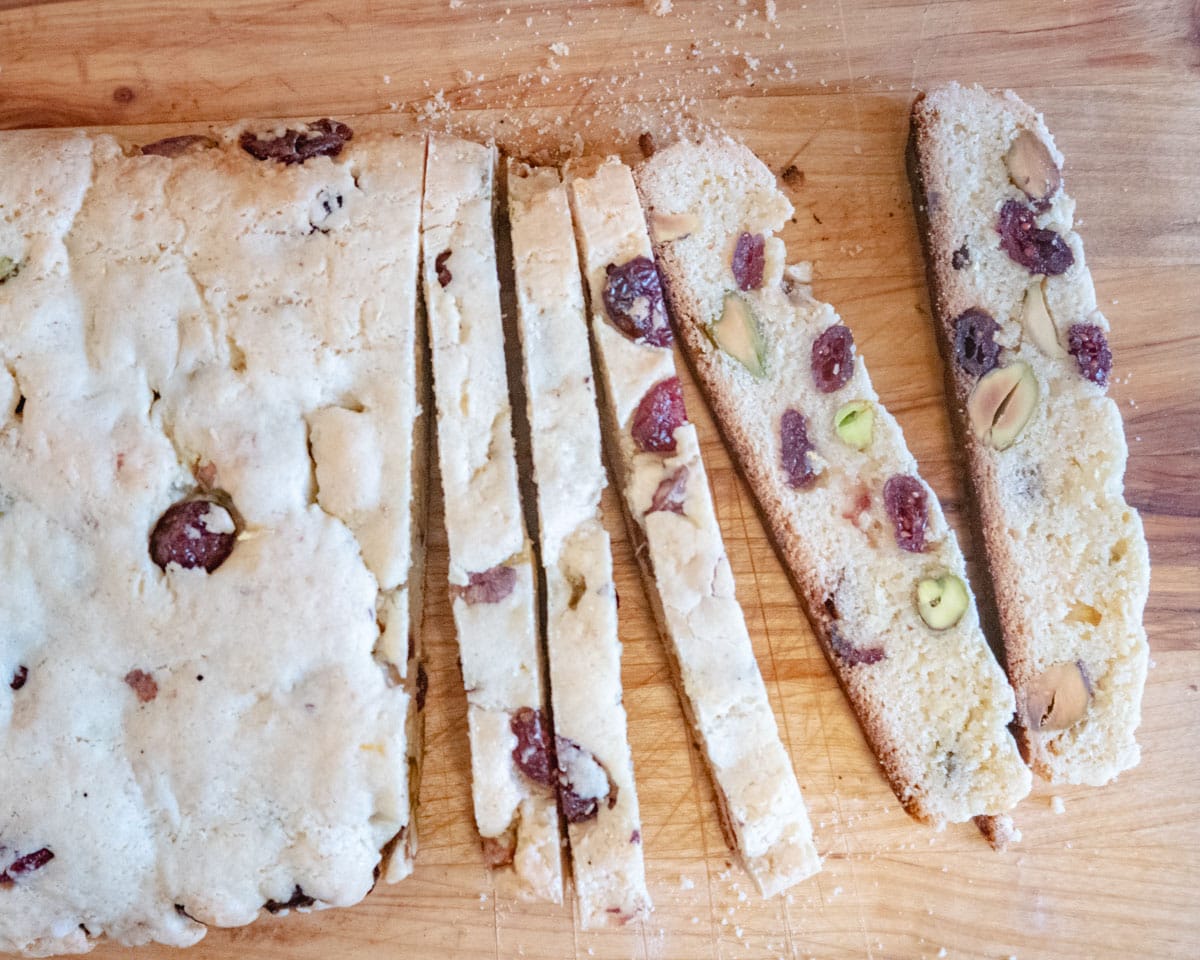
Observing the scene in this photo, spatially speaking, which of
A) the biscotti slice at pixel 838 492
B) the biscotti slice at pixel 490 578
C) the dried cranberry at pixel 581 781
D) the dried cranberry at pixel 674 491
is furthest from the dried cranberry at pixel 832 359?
the dried cranberry at pixel 581 781

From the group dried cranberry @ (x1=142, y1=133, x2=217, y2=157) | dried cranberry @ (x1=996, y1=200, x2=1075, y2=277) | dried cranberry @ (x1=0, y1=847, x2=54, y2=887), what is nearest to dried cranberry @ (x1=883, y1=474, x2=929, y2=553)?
dried cranberry @ (x1=996, y1=200, x2=1075, y2=277)

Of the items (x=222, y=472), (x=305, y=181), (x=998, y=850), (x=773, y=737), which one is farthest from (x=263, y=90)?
(x=998, y=850)

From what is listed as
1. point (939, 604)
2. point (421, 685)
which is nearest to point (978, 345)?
point (939, 604)

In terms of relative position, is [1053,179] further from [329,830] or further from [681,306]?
[329,830]

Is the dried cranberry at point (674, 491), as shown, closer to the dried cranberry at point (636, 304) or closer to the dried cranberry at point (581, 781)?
the dried cranberry at point (636, 304)

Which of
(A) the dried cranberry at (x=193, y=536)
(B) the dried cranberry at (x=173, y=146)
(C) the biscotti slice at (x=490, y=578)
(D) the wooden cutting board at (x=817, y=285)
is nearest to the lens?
(A) the dried cranberry at (x=193, y=536)

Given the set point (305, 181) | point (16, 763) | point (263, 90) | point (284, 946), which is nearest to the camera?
point (16, 763)
